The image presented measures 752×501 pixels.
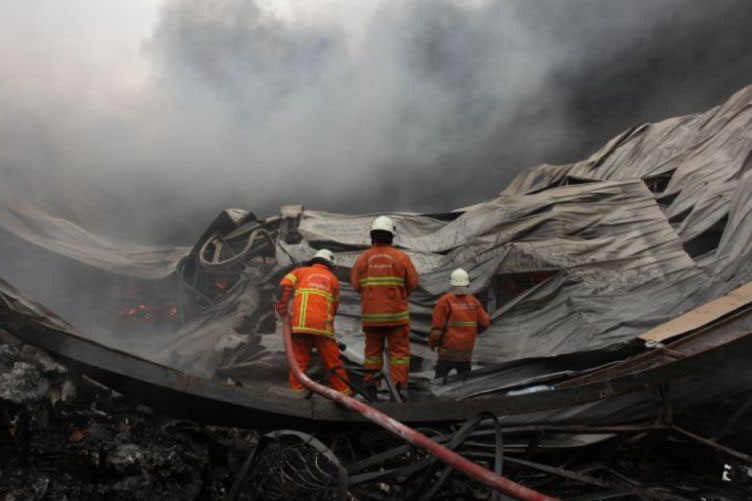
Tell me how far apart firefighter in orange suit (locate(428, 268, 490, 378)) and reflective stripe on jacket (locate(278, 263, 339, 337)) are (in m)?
1.09

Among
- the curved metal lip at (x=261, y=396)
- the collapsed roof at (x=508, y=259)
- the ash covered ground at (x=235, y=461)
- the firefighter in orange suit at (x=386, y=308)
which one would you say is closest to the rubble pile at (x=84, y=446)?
the ash covered ground at (x=235, y=461)

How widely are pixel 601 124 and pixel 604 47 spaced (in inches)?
65.4

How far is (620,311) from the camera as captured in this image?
431 cm

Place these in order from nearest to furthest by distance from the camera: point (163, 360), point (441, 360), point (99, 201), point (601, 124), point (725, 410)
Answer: point (725, 410), point (441, 360), point (163, 360), point (99, 201), point (601, 124)

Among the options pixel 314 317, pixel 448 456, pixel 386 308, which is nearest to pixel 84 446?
pixel 448 456

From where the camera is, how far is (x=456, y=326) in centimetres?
468

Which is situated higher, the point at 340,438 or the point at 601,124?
the point at 601,124

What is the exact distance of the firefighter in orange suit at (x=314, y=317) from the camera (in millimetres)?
3809

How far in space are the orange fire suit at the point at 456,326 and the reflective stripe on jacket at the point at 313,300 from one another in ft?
3.57

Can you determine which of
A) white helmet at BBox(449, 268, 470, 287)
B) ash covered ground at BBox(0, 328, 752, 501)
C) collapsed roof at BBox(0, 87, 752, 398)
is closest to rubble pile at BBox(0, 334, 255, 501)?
ash covered ground at BBox(0, 328, 752, 501)

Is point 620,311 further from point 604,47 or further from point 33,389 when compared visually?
point 604,47

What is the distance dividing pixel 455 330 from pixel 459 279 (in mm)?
634

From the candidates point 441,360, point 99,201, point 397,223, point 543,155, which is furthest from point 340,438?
point 543,155

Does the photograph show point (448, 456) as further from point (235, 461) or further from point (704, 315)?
point (704, 315)
